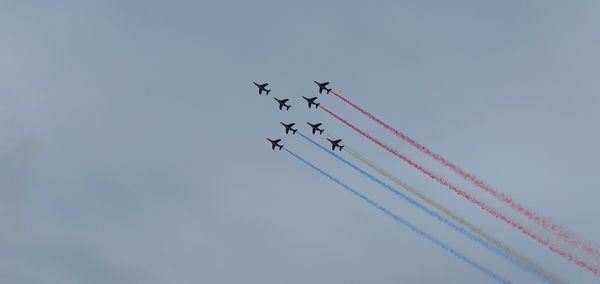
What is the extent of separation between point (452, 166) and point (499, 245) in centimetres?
1754

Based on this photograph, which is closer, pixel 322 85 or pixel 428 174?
pixel 428 174

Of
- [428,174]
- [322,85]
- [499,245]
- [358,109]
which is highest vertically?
[322,85]

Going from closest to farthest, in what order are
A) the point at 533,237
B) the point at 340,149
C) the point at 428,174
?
the point at 533,237, the point at 428,174, the point at 340,149

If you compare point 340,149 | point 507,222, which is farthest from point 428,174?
point 340,149

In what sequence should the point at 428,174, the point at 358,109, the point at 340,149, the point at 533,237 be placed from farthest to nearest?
the point at 340,149, the point at 358,109, the point at 428,174, the point at 533,237

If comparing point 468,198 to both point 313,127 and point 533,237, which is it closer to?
point 533,237

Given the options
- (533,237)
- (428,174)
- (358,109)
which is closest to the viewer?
(533,237)

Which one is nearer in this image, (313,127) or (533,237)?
(533,237)

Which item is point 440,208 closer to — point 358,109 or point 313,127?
point 358,109

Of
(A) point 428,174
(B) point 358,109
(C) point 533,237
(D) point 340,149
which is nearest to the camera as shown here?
(C) point 533,237

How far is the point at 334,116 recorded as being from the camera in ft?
594

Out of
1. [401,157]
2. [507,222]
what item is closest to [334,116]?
[401,157]

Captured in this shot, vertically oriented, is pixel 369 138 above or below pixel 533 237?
above

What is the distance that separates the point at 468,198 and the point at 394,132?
21.8m
